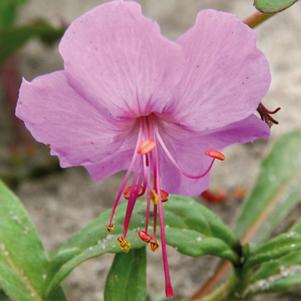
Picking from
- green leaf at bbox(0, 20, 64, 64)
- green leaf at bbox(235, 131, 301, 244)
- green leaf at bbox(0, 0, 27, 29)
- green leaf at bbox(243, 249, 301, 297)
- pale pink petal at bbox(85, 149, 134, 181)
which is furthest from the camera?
green leaf at bbox(0, 0, 27, 29)

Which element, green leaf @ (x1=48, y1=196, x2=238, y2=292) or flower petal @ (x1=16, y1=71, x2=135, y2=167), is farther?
green leaf @ (x1=48, y1=196, x2=238, y2=292)

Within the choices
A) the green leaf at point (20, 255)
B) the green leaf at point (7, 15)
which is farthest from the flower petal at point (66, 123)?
the green leaf at point (7, 15)

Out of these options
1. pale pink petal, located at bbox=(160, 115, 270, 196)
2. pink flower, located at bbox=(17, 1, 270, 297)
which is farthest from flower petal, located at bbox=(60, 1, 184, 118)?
pale pink petal, located at bbox=(160, 115, 270, 196)

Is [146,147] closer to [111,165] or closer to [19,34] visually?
[111,165]

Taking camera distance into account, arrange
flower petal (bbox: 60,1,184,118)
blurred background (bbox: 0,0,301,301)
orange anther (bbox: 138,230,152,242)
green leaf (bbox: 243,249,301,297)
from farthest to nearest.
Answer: blurred background (bbox: 0,0,301,301), green leaf (bbox: 243,249,301,297), orange anther (bbox: 138,230,152,242), flower petal (bbox: 60,1,184,118)

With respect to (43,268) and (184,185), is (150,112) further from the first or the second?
(43,268)

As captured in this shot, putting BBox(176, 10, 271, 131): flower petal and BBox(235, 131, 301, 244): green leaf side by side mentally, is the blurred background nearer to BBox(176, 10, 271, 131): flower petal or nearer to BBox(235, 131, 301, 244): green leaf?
BBox(235, 131, 301, 244): green leaf

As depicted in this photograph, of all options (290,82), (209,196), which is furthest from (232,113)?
(290,82)
